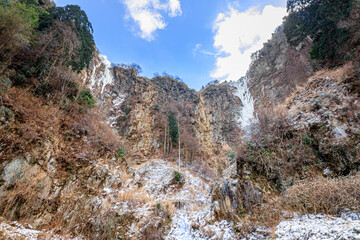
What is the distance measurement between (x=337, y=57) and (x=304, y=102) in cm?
561

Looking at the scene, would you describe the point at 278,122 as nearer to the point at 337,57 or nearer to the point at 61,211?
the point at 337,57

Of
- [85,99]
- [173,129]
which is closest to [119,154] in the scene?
[85,99]

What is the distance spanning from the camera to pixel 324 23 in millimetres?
10484

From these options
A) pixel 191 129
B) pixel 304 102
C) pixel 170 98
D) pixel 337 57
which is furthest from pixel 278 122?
pixel 170 98

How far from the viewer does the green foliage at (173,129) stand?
23.9 meters

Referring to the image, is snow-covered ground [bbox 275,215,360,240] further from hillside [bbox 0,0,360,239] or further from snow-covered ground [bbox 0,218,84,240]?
snow-covered ground [bbox 0,218,84,240]

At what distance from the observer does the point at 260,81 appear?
121ft

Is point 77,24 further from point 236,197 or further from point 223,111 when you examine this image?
point 223,111

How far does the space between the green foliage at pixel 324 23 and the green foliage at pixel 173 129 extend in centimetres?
1927

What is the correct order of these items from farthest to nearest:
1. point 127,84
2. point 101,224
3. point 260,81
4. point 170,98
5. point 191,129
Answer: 1. point 260,81
2. point 170,98
3. point 127,84
4. point 191,129
5. point 101,224

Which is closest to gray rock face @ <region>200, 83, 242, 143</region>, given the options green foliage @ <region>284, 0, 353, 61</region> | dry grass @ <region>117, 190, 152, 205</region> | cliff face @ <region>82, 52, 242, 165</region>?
cliff face @ <region>82, 52, 242, 165</region>

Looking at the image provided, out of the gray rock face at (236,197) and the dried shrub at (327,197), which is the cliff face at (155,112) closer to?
the gray rock face at (236,197)

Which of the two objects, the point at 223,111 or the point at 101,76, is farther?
the point at 223,111

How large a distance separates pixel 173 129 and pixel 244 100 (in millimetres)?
28037
